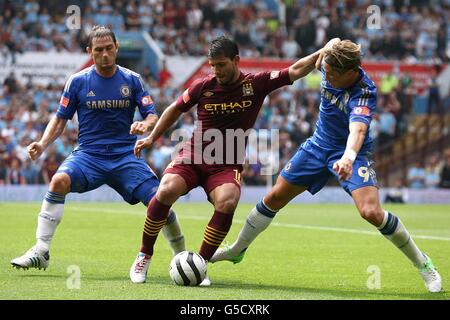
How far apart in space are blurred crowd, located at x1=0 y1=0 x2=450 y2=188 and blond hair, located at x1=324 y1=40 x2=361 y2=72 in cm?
1762

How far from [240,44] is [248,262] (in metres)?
22.4

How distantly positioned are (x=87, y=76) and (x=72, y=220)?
845cm

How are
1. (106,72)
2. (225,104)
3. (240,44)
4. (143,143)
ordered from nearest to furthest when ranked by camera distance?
(143,143)
(225,104)
(106,72)
(240,44)

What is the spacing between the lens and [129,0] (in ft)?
106

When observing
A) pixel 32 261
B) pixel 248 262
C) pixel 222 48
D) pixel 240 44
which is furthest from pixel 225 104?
pixel 240 44

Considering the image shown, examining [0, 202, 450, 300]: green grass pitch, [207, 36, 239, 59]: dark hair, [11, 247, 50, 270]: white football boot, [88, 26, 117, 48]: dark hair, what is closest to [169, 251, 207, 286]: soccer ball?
[0, 202, 450, 300]: green grass pitch

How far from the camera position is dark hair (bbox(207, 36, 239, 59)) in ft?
28.0

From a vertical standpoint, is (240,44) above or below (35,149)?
above

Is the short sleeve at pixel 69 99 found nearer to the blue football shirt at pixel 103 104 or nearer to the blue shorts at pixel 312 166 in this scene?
the blue football shirt at pixel 103 104

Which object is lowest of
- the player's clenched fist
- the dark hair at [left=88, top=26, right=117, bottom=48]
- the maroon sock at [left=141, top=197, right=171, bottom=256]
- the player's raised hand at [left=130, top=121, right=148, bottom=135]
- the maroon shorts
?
the maroon sock at [left=141, top=197, right=171, bottom=256]

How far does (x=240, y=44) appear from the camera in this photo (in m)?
32.8

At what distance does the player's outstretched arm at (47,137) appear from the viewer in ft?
30.5

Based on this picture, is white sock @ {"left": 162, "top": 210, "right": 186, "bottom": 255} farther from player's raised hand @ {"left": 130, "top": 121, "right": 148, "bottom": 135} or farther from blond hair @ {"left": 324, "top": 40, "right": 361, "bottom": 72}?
blond hair @ {"left": 324, "top": 40, "right": 361, "bottom": 72}

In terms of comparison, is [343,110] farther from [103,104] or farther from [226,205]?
[103,104]
